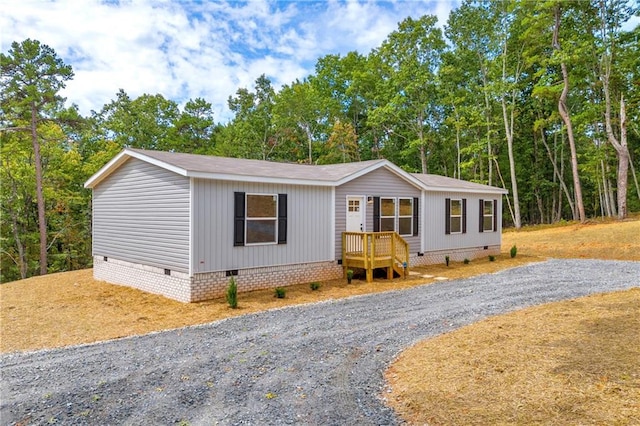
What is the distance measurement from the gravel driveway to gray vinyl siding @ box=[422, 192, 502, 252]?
18.5ft

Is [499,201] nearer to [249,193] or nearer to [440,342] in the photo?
[249,193]

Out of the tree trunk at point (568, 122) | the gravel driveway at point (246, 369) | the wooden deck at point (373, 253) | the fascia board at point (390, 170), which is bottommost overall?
the gravel driveway at point (246, 369)

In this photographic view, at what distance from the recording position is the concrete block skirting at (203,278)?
887 centimetres

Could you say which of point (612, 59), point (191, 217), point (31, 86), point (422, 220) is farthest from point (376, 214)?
point (612, 59)

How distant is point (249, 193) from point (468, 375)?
21.8 feet

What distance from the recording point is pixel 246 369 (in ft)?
15.6

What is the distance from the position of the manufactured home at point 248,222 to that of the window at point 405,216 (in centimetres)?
3

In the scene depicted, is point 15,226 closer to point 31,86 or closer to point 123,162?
point 31,86

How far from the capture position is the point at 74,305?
897 cm

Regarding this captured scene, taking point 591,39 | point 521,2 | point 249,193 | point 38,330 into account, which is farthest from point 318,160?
point 38,330

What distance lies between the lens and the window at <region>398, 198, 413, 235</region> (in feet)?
42.9

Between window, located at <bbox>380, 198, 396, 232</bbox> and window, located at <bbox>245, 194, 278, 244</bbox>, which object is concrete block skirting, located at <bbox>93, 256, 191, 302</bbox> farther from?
window, located at <bbox>380, 198, 396, 232</bbox>

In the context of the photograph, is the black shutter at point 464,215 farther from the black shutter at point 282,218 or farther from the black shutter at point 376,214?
the black shutter at point 282,218

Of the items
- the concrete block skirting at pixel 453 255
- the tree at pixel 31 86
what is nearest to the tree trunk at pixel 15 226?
the tree at pixel 31 86
